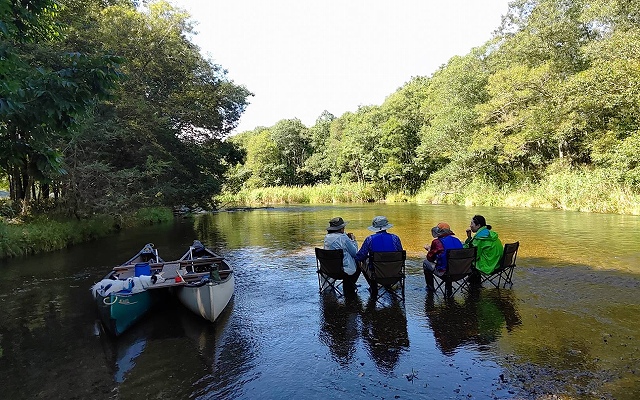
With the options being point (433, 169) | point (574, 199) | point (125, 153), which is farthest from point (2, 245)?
point (433, 169)

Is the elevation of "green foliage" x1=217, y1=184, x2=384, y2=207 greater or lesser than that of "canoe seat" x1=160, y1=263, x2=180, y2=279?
greater

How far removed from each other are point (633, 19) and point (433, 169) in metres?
24.8

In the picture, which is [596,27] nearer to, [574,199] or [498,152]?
[498,152]

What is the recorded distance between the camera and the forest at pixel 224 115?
5641 millimetres

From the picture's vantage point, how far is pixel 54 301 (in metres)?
8.86

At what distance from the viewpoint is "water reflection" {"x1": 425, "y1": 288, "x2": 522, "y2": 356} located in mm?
5816

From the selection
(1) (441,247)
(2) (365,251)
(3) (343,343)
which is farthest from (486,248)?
(3) (343,343)

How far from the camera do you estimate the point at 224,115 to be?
31297 mm

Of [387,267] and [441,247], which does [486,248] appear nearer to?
[441,247]

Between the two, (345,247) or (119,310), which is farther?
(345,247)

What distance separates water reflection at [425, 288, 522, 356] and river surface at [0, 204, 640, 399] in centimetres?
3

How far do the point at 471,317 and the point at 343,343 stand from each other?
7.20 feet

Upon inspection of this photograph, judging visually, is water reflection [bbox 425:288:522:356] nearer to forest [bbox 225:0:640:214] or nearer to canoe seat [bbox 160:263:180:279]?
canoe seat [bbox 160:263:180:279]

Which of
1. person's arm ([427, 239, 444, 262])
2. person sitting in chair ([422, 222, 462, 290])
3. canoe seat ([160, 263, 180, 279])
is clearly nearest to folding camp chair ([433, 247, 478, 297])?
person sitting in chair ([422, 222, 462, 290])
